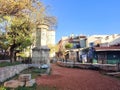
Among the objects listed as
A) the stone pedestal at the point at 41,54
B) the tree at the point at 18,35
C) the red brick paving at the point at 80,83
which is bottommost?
the red brick paving at the point at 80,83

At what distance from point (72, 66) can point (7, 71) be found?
27.0 metres

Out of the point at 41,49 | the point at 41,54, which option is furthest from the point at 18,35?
the point at 41,54

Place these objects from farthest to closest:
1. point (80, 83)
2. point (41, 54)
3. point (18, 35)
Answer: point (18, 35)
point (41, 54)
point (80, 83)

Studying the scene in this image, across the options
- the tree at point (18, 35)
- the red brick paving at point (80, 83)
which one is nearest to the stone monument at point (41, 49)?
the tree at point (18, 35)

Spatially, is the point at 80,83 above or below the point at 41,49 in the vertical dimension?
below

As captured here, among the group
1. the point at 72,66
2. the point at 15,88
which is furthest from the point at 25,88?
the point at 72,66

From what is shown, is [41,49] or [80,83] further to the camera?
[41,49]

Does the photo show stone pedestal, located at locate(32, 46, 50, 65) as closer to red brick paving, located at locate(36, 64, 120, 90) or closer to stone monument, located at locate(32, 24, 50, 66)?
stone monument, located at locate(32, 24, 50, 66)

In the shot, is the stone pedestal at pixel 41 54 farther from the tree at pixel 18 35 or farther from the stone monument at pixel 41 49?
the tree at pixel 18 35

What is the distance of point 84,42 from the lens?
79.2 metres

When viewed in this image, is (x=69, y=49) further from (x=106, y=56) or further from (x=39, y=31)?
(x=39, y=31)

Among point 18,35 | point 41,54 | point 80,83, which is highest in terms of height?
point 18,35

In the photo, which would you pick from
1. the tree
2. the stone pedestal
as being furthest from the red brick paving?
the tree

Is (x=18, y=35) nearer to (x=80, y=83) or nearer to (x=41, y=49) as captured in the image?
(x=41, y=49)
